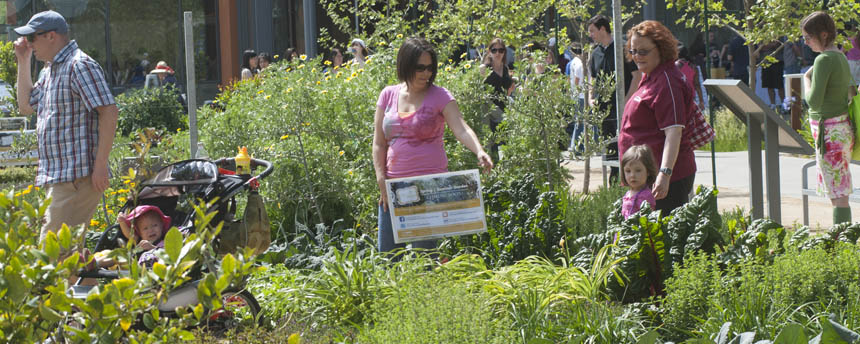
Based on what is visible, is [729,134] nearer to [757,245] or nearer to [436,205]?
[436,205]

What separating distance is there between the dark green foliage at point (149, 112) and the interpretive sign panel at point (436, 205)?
12918 millimetres

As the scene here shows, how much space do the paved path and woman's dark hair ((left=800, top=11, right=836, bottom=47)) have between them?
1135mm

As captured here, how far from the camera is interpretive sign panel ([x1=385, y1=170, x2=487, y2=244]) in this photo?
485cm

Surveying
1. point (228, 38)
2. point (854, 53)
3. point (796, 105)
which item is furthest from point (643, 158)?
point (228, 38)

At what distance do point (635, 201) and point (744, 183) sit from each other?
5.83 meters

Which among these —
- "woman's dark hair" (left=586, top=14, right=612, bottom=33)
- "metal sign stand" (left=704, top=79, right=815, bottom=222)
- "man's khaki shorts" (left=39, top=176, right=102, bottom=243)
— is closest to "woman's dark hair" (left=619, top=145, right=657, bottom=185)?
"metal sign stand" (left=704, top=79, right=815, bottom=222)

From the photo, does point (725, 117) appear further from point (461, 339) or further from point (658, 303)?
point (461, 339)

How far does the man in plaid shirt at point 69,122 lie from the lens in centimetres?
528

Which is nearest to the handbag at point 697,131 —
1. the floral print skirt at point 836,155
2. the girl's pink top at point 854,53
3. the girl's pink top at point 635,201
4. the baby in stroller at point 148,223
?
the girl's pink top at point 635,201

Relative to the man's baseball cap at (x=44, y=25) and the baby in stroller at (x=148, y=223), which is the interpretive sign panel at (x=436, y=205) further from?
the man's baseball cap at (x=44, y=25)

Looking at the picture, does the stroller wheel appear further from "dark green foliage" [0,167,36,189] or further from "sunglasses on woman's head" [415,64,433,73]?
"dark green foliage" [0,167,36,189]

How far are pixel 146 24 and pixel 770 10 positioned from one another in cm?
1924

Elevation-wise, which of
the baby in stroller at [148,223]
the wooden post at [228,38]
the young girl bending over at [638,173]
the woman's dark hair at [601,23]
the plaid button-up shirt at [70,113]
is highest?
the wooden post at [228,38]

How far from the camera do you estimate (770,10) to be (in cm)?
857
